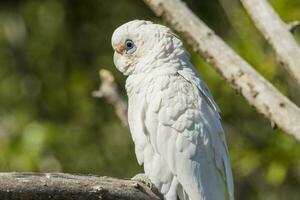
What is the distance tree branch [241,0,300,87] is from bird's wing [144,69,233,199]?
35 centimetres

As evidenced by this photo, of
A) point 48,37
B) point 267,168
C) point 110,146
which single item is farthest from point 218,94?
point 48,37

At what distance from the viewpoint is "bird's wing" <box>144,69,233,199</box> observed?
3418 millimetres

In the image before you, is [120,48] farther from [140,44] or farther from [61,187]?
[61,187]

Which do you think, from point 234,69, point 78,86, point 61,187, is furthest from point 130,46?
point 78,86

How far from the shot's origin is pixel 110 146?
8023mm

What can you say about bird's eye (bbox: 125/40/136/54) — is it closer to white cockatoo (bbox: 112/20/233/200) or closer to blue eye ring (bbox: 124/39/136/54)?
blue eye ring (bbox: 124/39/136/54)

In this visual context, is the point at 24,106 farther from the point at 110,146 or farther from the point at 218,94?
the point at 218,94

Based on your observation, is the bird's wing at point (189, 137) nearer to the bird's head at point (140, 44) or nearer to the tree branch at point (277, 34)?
the bird's head at point (140, 44)

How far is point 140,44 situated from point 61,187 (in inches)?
41.6

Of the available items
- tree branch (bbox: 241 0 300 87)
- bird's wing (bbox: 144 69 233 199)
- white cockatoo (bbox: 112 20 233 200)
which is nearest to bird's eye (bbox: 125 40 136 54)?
white cockatoo (bbox: 112 20 233 200)

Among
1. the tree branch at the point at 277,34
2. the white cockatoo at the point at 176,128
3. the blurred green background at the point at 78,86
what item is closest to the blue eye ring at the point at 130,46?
the white cockatoo at the point at 176,128

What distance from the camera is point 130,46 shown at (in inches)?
149

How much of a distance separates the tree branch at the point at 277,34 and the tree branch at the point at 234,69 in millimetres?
117

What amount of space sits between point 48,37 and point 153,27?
4.77 metres
